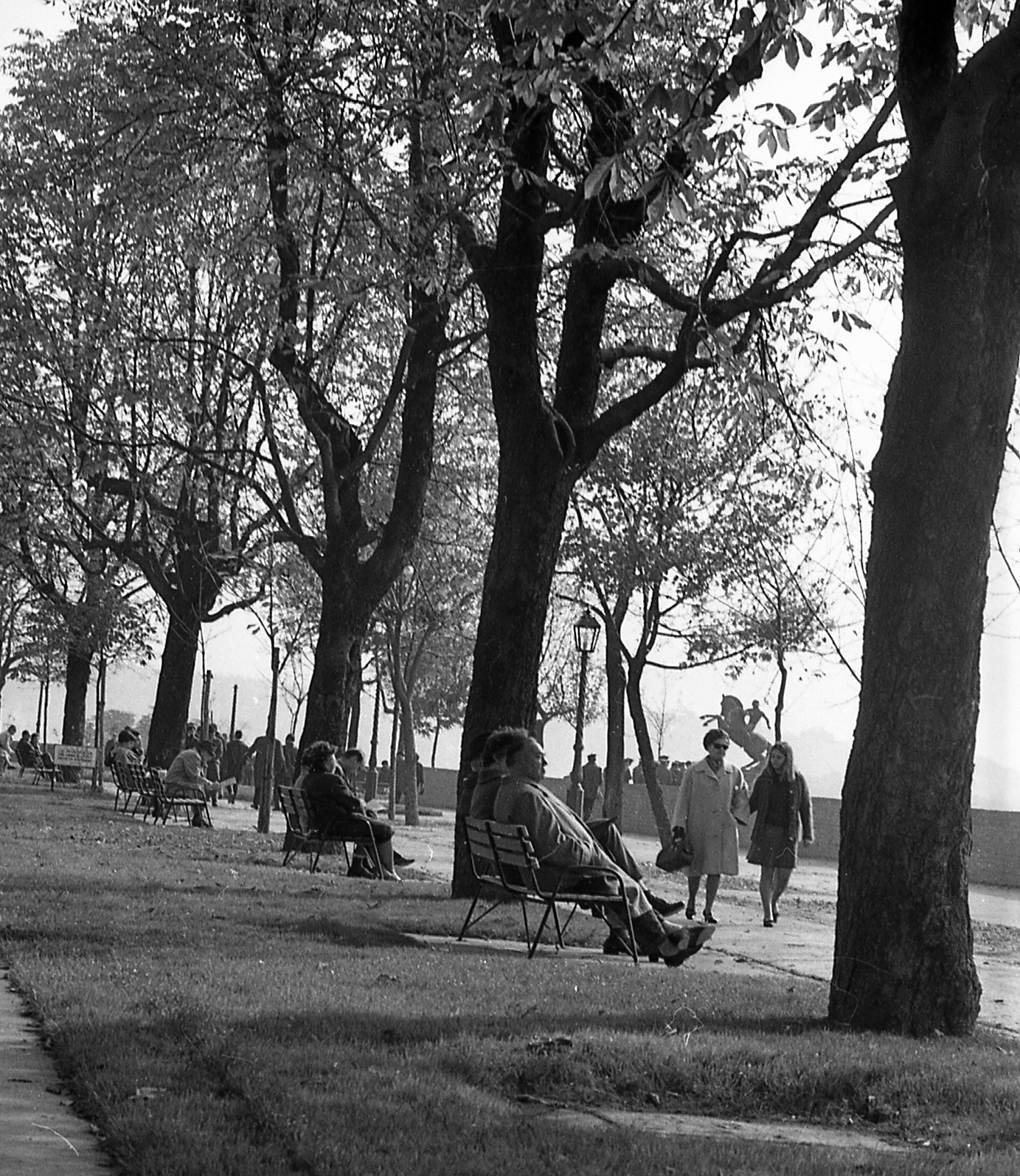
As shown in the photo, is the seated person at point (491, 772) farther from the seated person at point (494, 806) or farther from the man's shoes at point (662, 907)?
the man's shoes at point (662, 907)

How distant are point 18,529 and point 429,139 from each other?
827 inches

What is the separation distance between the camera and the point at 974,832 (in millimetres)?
34906

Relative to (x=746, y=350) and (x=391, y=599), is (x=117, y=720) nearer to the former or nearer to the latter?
(x=391, y=599)

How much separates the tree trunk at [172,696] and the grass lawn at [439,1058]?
2346cm

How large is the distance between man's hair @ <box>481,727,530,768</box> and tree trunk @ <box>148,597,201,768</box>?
23426 millimetres

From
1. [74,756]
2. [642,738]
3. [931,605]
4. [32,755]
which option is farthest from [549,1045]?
[32,755]

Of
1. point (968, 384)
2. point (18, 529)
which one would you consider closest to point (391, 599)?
point (18, 529)

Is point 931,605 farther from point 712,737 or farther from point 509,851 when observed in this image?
point 712,737

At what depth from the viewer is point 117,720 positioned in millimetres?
129875

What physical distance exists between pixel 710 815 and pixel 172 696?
20898 millimetres

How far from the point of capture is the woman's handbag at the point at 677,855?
53.2 ft

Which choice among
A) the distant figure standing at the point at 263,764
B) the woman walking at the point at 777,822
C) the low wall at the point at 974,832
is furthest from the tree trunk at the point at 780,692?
the woman walking at the point at 777,822

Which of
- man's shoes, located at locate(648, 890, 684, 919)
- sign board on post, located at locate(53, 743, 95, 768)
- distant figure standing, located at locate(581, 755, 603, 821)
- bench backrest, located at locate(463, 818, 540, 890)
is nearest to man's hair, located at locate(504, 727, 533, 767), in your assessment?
bench backrest, located at locate(463, 818, 540, 890)

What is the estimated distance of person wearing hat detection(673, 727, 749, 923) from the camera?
17.0 m
